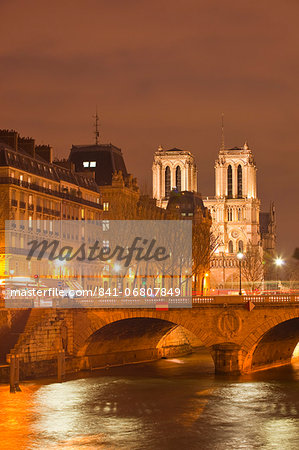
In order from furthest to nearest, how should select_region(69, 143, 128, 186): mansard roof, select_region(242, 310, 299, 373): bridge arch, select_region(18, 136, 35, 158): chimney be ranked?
select_region(69, 143, 128, 186): mansard roof, select_region(18, 136, 35, 158): chimney, select_region(242, 310, 299, 373): bridge arch

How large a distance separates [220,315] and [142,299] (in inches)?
299

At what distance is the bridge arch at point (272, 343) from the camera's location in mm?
75500

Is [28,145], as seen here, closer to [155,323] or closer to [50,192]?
[50,192]

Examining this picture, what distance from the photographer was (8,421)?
5831 centimetres

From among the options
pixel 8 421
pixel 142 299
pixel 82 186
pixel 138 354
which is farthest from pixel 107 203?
pixel 8 421

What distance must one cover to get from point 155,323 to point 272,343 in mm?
10882

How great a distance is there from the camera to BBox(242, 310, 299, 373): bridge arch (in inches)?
2972

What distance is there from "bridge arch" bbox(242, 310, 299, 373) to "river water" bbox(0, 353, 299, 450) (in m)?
1.81

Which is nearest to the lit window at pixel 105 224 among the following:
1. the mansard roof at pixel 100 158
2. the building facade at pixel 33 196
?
the building facade at pixel 33 196

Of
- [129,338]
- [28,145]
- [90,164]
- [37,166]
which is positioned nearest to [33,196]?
[37,166]

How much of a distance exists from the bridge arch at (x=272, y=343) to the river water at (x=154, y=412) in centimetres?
181

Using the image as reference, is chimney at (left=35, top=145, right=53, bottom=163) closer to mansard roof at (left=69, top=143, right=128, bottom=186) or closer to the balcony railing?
the balcony railing

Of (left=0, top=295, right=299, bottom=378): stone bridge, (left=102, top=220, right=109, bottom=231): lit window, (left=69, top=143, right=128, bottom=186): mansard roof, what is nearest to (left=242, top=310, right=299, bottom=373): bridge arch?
(left=0, top=295, right=299, bottom=378): stone bridge

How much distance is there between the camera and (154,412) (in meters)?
62.4
